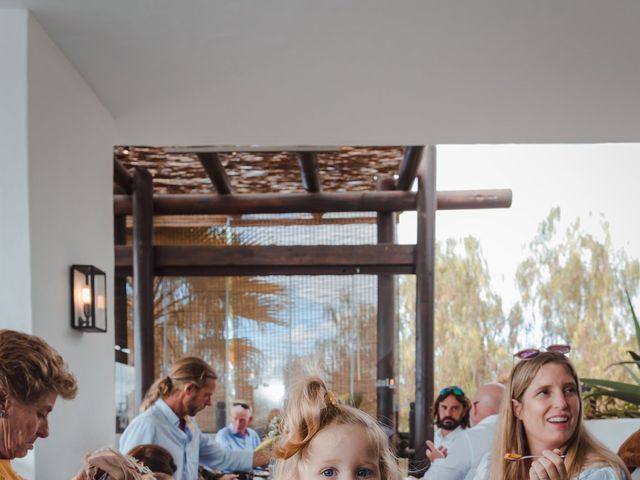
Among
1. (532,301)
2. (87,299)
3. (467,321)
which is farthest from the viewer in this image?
(467,321)

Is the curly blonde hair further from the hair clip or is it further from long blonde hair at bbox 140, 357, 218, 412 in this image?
long blonde hair at bbox 140, 357, 218, 412

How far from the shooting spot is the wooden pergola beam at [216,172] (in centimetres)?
886

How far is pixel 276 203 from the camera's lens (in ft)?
33.2

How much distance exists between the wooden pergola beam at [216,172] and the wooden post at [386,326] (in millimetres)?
1448

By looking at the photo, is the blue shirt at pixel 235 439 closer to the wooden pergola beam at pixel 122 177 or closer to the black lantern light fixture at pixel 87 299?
the wooden pergola beam at pixel 122 177

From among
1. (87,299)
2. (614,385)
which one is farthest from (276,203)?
(87,299)

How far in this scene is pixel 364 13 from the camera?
4375 mm

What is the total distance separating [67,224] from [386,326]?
564cm

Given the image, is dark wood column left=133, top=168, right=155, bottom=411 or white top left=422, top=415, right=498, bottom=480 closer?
white top left=422, top=415, right=498, bottom=480

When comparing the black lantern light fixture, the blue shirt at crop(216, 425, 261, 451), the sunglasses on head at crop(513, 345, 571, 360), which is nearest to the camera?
the sunglasses on head at crop(513, 345, 571, 360)

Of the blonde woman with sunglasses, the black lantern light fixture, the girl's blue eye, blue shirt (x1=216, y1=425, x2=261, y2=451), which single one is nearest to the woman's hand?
the blonde woman with sunglasses

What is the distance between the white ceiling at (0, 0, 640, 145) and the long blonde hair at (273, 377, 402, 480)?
2.53m

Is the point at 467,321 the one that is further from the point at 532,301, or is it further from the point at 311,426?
the point at 311,426

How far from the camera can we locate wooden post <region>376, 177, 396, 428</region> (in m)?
9.90
